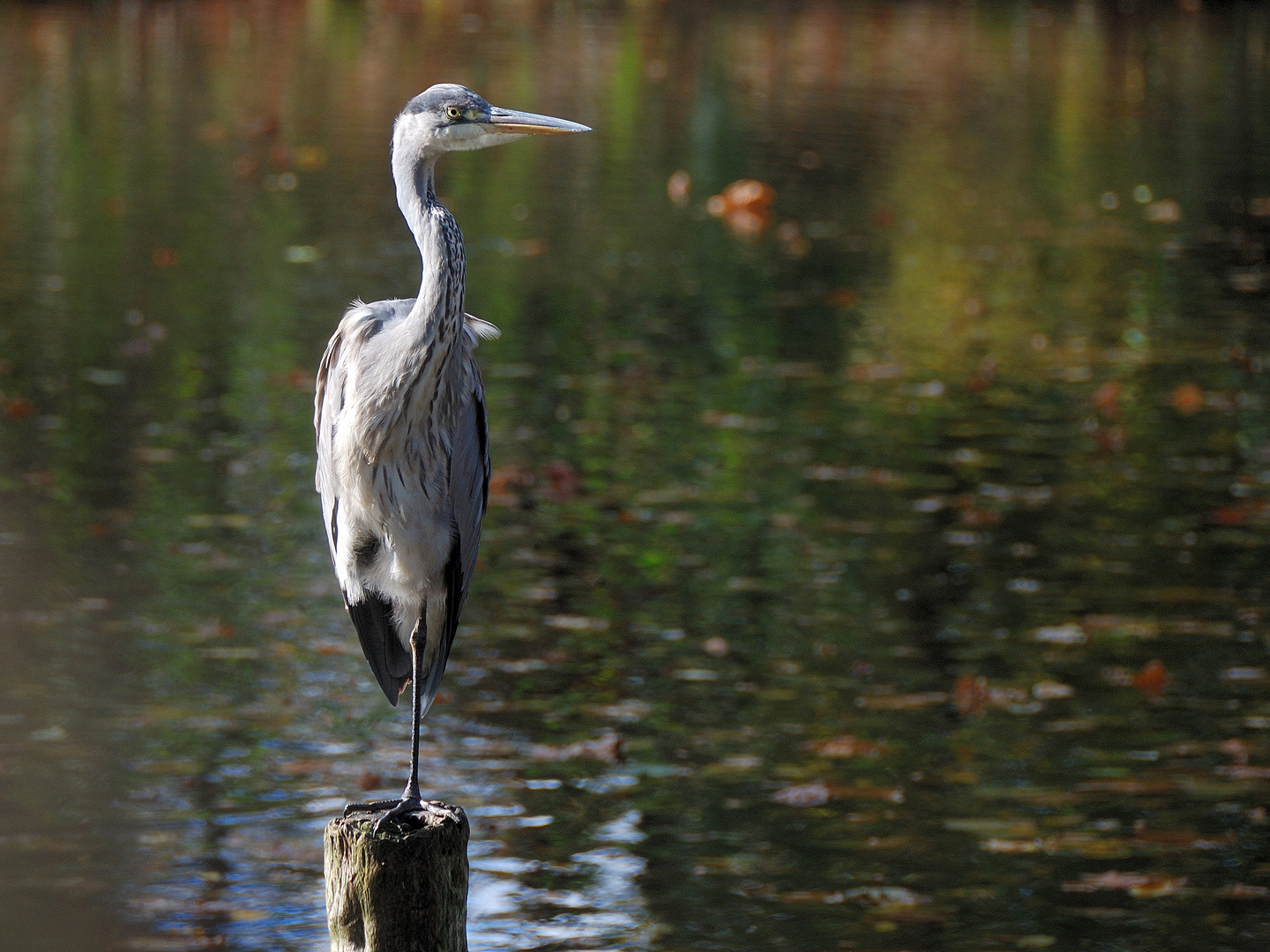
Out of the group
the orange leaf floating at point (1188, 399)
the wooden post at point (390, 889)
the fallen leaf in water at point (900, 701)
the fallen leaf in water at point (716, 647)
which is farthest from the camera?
the orange leaf floating at point (1188, 399)

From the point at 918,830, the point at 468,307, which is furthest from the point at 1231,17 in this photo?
the point at 918,830

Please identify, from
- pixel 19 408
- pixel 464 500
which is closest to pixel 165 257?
pixel 19 408

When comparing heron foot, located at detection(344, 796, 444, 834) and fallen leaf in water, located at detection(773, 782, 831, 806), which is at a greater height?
heron foot, located at detection(344, 796, 444, 834)

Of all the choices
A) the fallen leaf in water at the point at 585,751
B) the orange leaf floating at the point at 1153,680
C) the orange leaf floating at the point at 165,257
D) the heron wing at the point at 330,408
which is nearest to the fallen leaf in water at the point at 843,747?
the fallen leaf in water at the point at 585,751

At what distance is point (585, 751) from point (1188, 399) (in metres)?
5.98

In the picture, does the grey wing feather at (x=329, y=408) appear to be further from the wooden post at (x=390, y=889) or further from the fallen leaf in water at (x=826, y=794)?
the fallen leaf in water at (x=826, y=794)

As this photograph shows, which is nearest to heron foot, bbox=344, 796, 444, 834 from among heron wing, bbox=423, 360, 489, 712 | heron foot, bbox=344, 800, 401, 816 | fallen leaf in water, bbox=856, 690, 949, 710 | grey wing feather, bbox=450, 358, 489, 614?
heron foot, bbox=344, 800, 401, 816

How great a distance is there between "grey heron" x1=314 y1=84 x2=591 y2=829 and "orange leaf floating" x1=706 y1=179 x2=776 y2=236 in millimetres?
11620

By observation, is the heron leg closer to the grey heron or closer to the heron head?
the grey heron

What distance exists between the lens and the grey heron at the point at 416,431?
463 cm

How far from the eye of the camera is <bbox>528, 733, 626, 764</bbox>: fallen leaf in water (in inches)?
262

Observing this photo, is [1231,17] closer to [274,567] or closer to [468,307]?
[468,307]

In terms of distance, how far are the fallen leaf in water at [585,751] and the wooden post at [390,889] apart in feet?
8.67

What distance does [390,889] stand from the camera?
3.94 m
